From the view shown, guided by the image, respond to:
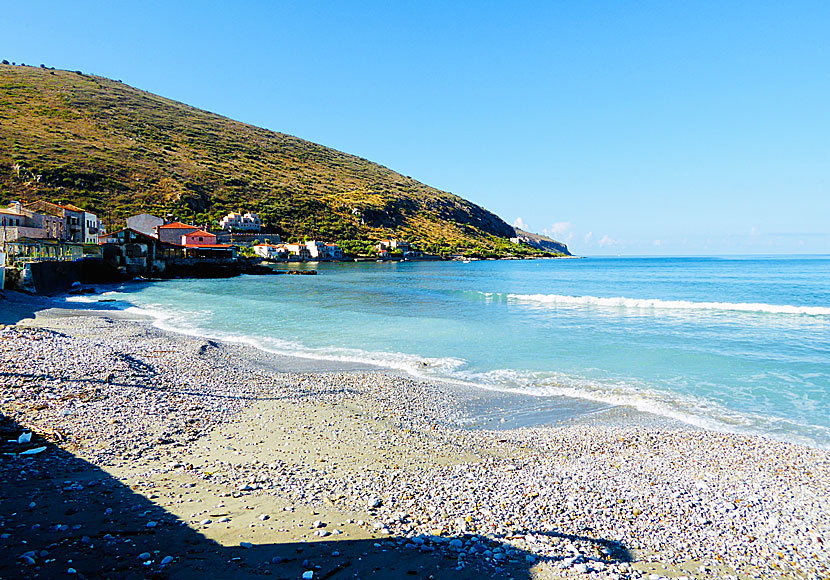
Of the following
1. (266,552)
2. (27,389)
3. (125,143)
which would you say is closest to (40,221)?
(27,389)

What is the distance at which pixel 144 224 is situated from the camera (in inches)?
3196

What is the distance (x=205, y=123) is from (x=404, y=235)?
78198 millimetres

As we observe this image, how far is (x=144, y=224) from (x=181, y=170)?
114 ft

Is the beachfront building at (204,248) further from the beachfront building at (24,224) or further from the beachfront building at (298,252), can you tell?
the beachfront building at (298,252)

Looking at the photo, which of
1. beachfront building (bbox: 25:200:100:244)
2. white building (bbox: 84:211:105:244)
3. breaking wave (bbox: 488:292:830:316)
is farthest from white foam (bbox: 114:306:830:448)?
white building (bbox: 84:211:105:244)

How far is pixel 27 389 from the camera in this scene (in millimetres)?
8891

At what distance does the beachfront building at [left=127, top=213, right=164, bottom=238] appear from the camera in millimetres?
80438

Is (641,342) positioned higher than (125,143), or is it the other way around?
(125,143)

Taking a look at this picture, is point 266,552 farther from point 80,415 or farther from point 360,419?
point 80,415

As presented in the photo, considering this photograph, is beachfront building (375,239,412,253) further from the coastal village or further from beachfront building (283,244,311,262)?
beachfront building (283,244,311,262)

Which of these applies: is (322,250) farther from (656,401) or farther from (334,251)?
(656,401)

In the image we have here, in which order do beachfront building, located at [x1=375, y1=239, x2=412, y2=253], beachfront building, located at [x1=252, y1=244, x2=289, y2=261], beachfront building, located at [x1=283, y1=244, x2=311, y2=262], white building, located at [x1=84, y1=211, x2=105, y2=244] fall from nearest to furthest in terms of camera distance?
white building, located at [x1=84, y1=211, x2=105, y2=244] → beachfront building, located at [x1=252, y1=244, x2=289, y2=261] → beachfront building, located at [x1=283, y1=244, x2=311, y2=262] → beachfront building, located at [x1=375, y1=239, x2=412, y2=253]

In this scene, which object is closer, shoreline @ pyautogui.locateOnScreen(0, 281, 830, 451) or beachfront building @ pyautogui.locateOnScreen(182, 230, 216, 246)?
shoreline @ pyautogui.locateOnScreen(0, 281, 830, 451)

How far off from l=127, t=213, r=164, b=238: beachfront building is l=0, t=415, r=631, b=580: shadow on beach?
85.8 m
